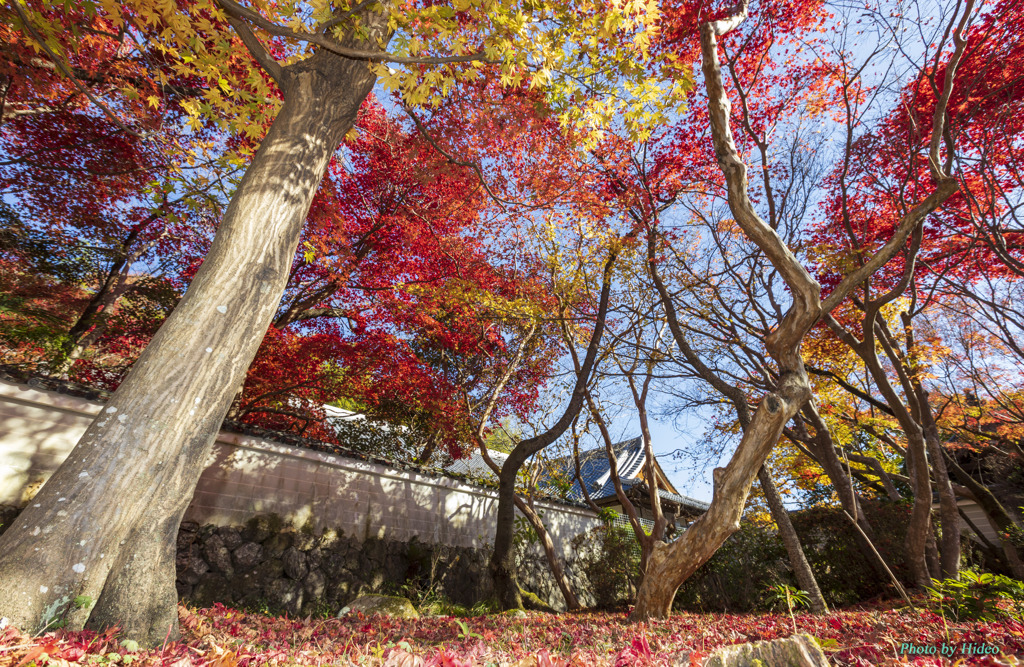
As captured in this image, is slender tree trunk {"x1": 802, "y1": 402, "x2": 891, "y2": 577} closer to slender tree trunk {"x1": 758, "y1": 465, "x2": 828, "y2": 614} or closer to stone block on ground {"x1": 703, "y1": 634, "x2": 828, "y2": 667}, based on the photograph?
slender tree trunk {"x1": 758, "y1": 465, "x2": 828, "y2": 614}

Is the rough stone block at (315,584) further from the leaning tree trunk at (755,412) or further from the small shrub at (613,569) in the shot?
the small shrub at (613,569)

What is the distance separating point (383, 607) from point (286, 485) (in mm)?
2522

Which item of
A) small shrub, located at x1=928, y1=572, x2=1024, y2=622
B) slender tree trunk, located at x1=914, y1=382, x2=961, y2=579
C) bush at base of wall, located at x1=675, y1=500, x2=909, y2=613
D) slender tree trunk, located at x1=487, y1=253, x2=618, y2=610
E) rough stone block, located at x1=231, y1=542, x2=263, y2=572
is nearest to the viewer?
small shrub, located at x1=928, y1=572, x2=1024, y2=622

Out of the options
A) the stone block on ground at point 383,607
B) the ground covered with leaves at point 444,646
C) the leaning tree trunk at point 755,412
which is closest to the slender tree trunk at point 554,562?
the stone block on ground at point 383,607

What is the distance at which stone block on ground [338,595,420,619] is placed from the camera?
5770 mm

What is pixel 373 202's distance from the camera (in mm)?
8484

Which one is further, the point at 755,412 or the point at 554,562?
the point at 554,562

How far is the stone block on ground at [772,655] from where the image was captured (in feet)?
5.46

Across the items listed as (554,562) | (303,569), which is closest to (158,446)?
(303,569)

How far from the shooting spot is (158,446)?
2.18 metres

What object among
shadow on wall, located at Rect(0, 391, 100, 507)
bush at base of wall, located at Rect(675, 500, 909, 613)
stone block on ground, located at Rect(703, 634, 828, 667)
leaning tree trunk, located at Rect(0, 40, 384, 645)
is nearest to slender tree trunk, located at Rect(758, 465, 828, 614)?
bush at base of wall, located at Rect(675, 500, 909, 613)

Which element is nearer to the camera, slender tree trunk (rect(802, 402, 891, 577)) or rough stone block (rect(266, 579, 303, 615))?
rough stone block (rect(266, 579, 303, 615))

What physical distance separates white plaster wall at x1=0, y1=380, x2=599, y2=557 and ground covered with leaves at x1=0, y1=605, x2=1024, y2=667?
8.31 ft

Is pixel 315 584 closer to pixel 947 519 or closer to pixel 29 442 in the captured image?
pixel 29 442
